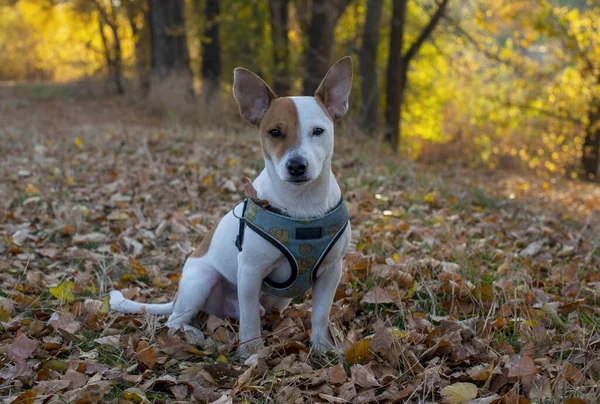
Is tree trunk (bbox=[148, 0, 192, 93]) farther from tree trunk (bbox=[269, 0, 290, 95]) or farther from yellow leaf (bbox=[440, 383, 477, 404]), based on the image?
yellow leaf (bbox=[440, 383, 477, 404])

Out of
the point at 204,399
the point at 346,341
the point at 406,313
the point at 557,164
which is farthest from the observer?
the point at 557,164

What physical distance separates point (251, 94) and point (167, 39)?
15593mm

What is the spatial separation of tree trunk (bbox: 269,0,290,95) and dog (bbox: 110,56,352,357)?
12.2 metres

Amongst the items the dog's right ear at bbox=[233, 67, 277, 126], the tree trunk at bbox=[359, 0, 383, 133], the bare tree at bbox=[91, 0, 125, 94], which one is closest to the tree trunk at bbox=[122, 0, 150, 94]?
the bare tree at bbox=[91, 0, 125, 94]

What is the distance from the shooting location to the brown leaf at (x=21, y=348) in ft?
10.1

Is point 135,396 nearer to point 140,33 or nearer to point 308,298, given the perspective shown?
point 308,298

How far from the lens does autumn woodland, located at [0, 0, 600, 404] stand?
9.52 feet

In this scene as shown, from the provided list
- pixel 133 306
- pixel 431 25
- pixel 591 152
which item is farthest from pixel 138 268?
pixel 591 152

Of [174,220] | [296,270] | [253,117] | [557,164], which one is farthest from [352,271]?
[557,164]

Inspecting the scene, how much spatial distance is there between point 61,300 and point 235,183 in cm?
360

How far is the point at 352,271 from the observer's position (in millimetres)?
4309

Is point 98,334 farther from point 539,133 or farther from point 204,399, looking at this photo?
point 539,133

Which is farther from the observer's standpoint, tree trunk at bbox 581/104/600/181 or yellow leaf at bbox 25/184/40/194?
tree trunk at bbox 581/104/600/181

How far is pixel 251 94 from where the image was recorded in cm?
335
